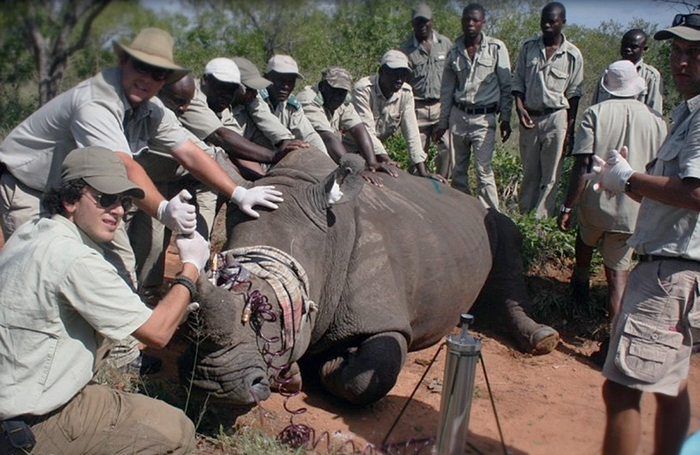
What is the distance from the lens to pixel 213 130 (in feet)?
21.4

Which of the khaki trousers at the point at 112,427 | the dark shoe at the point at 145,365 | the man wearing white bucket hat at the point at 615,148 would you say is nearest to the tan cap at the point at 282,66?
the man wearing white bucket hat at the point at 615,148

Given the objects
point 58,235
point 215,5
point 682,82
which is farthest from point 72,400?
point 215,5

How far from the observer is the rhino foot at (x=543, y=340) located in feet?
23.5

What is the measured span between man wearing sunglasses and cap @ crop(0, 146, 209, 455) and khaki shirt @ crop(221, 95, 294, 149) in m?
3.10

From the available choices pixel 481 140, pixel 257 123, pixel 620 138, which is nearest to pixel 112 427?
pixel 257 123

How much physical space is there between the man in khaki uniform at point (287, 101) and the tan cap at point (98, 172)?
3799 millimetres

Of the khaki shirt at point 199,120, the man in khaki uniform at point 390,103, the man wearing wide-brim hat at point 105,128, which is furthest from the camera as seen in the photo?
the man in khaki uniform at point 390,103

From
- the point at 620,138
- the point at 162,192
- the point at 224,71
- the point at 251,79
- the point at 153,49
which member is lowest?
the point at 162,192

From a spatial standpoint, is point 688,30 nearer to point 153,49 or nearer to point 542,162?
point 153,49

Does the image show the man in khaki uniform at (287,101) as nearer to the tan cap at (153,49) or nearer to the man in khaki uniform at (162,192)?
the man in khaki uniform at (162,192)

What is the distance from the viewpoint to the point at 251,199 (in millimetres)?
5539

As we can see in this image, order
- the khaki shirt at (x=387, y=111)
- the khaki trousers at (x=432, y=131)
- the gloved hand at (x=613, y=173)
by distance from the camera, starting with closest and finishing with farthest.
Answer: the gloved hand at (x=613, y=173) → the khaki shirt at (x=387, y=111) → the khaki trousers at (x=432, y=131)

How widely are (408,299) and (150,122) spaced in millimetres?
2422

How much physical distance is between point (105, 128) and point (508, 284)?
4393 mm
